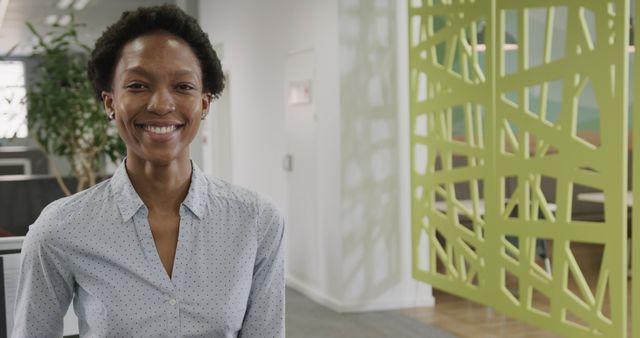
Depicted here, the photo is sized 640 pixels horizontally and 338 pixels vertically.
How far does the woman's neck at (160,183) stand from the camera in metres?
1.34

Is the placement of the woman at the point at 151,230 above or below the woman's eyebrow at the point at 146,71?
below

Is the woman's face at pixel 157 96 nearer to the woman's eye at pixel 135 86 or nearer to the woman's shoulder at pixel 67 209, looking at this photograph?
the woman's eye at pixel 135 86

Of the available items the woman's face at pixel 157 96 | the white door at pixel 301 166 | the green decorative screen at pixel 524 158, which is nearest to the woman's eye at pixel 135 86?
the woman's face at pixel 157 96

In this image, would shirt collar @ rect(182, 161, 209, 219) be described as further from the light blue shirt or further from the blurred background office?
the blurred background office

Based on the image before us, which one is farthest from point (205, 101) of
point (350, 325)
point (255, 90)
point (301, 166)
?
point (255, 90)

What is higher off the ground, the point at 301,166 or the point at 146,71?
the point at 146,71

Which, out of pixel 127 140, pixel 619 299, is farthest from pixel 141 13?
pixel 619 299

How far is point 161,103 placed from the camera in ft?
4.08

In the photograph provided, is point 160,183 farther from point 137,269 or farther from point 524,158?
point 524,158

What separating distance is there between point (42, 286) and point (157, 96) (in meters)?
0.32

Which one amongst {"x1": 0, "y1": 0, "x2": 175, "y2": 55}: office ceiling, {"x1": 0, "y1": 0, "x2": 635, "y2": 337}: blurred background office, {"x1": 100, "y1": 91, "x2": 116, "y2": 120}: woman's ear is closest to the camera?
{"x1": 100, "y1": 91, "x2": 116, "y2": 120}: woman's ear

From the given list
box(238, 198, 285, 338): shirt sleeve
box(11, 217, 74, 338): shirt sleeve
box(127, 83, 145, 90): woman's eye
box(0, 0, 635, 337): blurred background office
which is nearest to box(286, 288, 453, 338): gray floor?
box(0, 0, 635, 337): blurred background office

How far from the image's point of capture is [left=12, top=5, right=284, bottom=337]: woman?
1.27m

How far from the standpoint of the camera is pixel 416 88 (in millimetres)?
6164
